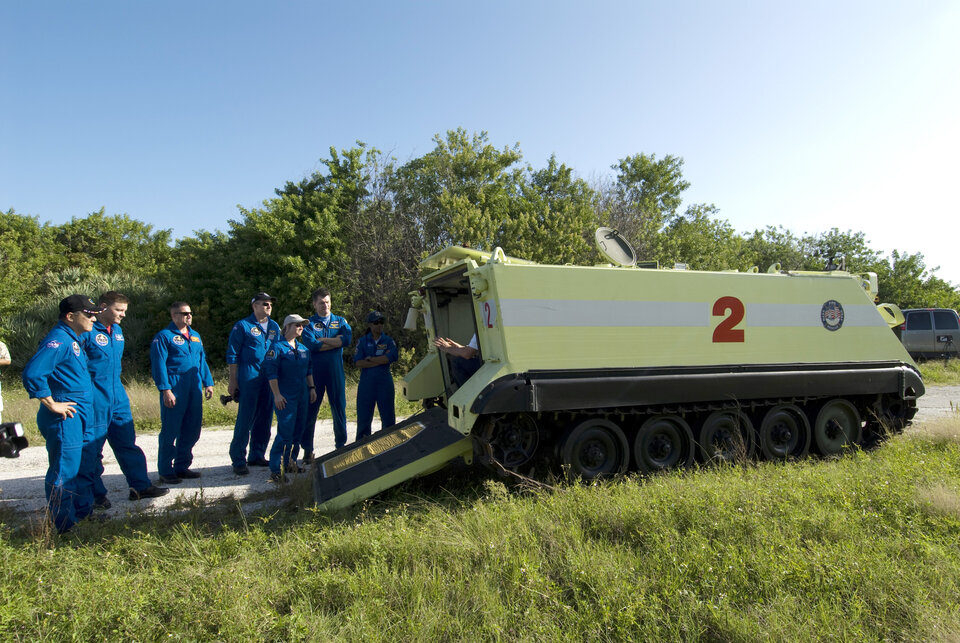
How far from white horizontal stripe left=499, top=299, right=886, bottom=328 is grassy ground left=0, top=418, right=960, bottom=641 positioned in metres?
1.36

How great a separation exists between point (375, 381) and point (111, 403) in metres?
2.65

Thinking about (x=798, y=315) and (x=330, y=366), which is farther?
(x=330, y=366)

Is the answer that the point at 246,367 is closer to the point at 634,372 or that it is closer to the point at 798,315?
the point at 634,372

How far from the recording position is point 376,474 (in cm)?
454

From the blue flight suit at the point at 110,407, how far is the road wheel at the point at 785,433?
5.99m

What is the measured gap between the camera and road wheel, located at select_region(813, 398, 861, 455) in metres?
5.86

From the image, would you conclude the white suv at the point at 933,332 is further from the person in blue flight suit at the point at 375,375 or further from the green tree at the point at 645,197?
the person in blue flight suit at the point at 375,375

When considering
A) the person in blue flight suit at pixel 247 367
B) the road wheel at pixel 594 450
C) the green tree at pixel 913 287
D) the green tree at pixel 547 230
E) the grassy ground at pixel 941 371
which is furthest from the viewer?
the green tree at pixel 913 287

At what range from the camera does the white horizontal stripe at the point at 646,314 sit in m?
4.57

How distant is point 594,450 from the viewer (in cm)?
492

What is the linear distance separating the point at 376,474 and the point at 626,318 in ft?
8.24

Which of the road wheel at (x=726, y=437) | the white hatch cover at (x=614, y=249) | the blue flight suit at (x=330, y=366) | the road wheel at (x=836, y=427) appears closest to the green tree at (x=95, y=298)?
the blue flight suit at (x=330, y=366)

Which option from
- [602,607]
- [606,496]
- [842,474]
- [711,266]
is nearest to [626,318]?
[606,496]

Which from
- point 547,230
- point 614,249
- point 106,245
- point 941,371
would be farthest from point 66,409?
point 106,245
